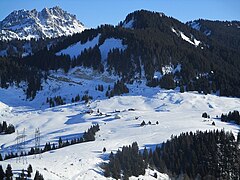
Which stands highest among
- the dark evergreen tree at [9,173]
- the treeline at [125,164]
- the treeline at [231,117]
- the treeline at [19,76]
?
the treeline at [19,76]

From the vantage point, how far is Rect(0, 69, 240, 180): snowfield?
205 ft

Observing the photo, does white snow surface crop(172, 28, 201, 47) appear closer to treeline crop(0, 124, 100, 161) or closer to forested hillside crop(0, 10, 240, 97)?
forested hillside crop(0, 10, 240, 97)

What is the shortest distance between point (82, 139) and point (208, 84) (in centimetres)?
6390

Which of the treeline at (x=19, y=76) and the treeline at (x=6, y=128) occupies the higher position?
the treeline at (x=19, y=76)

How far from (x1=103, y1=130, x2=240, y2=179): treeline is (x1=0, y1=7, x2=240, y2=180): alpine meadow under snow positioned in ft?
0.57

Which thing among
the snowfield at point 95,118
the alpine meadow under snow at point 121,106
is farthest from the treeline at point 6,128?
the snowfield at point 95,118

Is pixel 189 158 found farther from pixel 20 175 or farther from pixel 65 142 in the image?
pixel 20 175

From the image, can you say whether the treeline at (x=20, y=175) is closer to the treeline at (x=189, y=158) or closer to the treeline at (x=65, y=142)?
the treeline at (x=189, y=158)

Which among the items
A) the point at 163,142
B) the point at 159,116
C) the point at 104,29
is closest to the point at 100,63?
the point at 104,29

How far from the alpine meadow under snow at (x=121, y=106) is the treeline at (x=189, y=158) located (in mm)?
174

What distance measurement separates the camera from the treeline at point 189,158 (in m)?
64.3

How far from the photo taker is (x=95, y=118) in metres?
102

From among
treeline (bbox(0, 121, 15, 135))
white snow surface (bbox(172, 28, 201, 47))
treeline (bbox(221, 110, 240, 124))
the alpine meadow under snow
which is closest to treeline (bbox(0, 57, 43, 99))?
the alpine meadow under snow

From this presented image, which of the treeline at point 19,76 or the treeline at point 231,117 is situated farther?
the treeline at point 19,76
